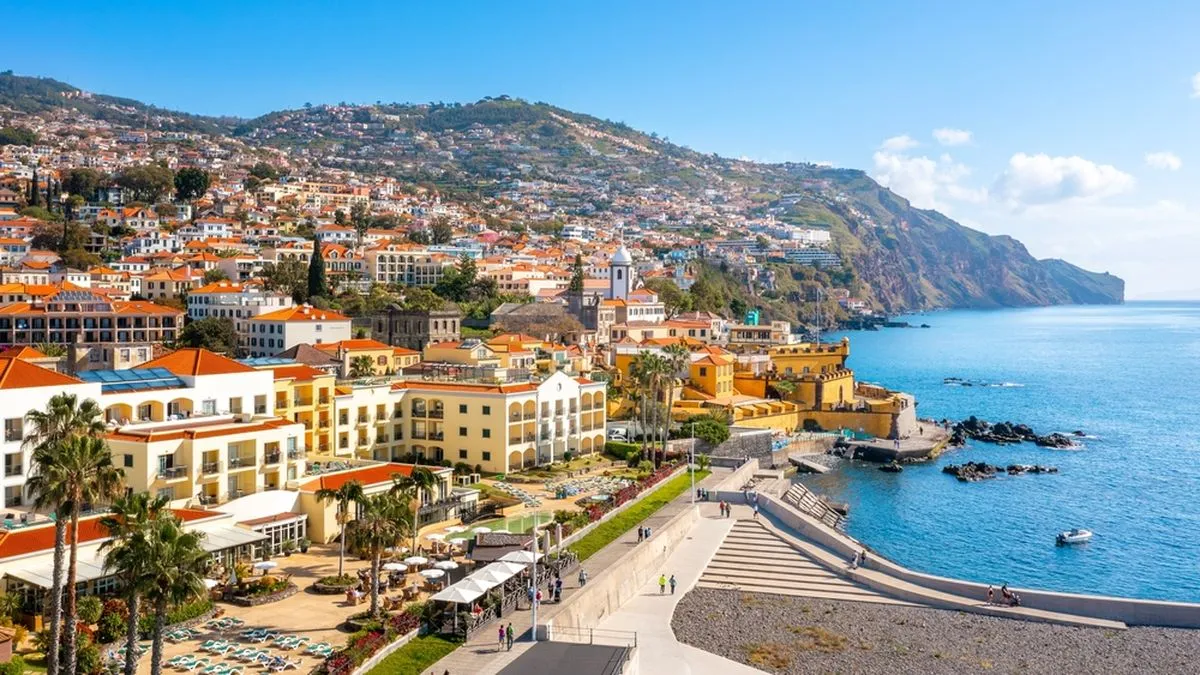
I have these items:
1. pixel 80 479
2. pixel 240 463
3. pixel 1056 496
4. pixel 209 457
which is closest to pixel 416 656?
pixel 80 479

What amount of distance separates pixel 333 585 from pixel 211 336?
147ft

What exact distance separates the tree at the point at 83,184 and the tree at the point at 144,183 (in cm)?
274

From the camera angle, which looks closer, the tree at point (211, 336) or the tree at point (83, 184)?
the tree at point (211, 336)

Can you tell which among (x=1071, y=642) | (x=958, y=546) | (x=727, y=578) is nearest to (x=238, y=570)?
(x=727, y=578)

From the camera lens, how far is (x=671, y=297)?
388ft

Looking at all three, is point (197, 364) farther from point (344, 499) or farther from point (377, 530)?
point (377, 530)

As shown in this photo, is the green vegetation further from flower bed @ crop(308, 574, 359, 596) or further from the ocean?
the ocean

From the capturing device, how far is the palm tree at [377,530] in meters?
24.8

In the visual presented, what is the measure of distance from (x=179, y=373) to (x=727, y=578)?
2081cm

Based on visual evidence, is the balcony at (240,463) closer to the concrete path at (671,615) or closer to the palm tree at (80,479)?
the palm tree at (80,479)

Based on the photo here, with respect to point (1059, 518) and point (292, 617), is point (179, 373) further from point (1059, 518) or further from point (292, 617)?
point (1059, 518)

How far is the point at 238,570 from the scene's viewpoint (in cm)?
2633

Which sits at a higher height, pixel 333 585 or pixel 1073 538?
pixel 333 585

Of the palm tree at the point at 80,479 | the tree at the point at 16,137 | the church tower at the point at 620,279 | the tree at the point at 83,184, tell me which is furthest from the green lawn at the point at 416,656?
the tree at the point at 16,137
